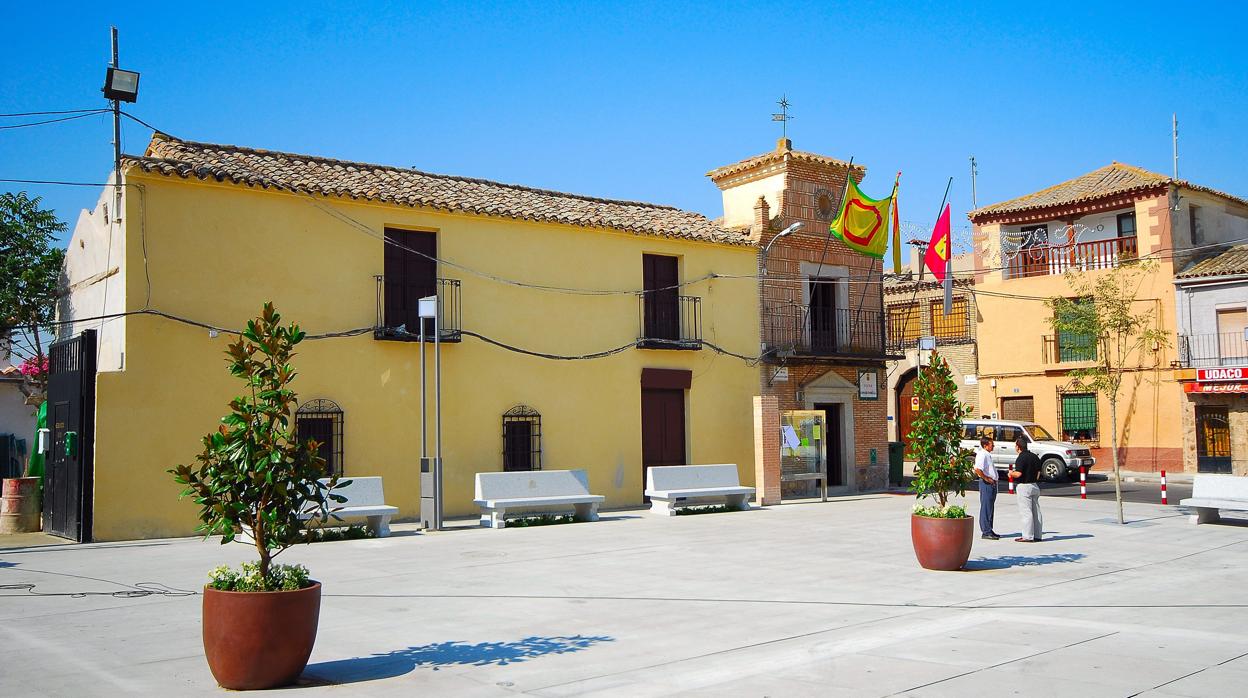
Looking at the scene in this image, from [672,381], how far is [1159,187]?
17.5 metres

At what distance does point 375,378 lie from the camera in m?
16.8

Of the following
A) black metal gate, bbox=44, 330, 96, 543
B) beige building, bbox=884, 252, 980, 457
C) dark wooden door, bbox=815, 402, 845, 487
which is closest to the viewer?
black metal gate, bbox=44, 330, 96, 543

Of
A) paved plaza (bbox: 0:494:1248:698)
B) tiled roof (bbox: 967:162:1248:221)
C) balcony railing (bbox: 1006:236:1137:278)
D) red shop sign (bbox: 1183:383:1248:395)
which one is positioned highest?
tiled roof (bbox: 967:162:1248:221)

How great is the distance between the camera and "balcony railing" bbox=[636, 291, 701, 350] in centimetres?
2042

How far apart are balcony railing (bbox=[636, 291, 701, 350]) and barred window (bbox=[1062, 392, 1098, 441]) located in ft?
50.8

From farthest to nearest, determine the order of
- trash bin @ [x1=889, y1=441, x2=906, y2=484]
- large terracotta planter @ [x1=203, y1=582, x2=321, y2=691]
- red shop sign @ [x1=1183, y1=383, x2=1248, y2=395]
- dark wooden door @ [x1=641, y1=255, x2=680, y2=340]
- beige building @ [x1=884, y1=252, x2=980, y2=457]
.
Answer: beige building @ [x1=884, y1=252, x2=980, y2=457]
red shop sign @ [x1=1183, y1=383, x2=1248, y2=395]
trash bin @ [x1=889, y1=441, x2=906, y2=484]
dark wooden door @ [x1=641, y1=255, x2=680, y2=340]
large terracotta planter @ [x1=203, y1=582, x2=321, y2=691]

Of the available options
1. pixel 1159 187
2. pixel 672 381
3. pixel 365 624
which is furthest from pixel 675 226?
pixel 1159 187

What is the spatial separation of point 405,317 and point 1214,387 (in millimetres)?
22148

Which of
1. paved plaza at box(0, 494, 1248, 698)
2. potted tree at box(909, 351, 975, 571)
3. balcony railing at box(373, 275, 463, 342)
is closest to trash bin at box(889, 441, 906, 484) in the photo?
paved plaza at box(0, 494, 1248, 698)

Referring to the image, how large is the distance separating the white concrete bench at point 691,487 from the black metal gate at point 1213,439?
636 inches

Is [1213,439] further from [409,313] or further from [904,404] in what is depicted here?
[409,313]

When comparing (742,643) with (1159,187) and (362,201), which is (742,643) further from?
(1159,187)

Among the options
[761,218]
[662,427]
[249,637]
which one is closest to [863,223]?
[761,218]

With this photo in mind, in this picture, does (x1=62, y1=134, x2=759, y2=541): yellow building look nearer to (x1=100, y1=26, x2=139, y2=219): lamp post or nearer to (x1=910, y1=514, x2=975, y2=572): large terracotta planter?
(x1=100, y1=26, x2=139, y2=219): lamp post
